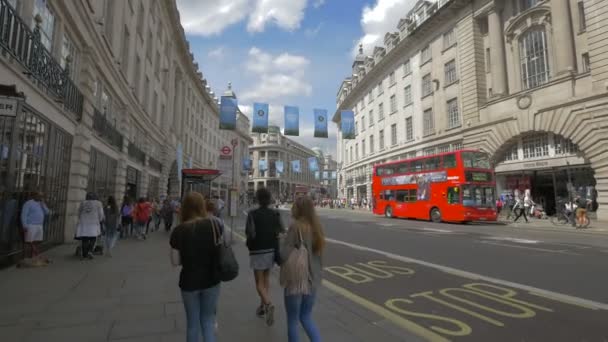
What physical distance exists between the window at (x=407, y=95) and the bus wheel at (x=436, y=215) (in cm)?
1814

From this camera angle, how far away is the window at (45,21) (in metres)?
8.72

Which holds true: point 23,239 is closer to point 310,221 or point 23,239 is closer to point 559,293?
point 310,221

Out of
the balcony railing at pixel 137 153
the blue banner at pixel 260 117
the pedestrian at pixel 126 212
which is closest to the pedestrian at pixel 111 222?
the pedestrian at pixel 126 212

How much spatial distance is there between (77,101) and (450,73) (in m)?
29.1

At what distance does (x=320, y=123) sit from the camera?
84.4 feet

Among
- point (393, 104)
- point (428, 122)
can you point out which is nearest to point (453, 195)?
point (428, 122)

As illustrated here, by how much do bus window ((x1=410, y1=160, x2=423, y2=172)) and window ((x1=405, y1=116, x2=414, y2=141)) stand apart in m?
13.8

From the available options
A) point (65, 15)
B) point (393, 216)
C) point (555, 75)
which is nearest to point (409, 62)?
point (555, 75)

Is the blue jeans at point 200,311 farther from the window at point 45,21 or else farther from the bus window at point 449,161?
the bus window at point 449,161

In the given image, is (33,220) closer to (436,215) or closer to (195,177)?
(195,177)

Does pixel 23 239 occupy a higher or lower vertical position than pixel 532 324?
higher

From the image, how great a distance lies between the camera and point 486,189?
20.2m

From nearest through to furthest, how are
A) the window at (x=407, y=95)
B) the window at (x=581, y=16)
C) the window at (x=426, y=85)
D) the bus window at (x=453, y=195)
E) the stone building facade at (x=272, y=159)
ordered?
the bus window at (x=453, y=195)
the window at (x=581, y=16)
the window at (x=426, y=85)
the window at (x=407, y=95)
the stone building facade at (x=272, y=159)

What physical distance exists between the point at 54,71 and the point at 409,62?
3436 cm
